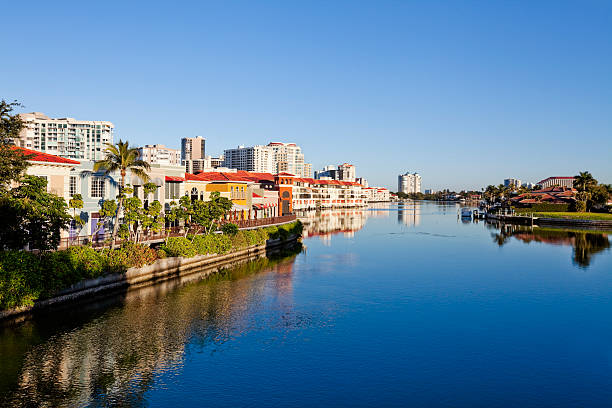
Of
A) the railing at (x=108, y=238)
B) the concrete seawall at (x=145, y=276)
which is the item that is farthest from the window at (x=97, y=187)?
the concrete seawall at (x=145, y=276)

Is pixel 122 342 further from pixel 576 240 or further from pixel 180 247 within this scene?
pixel 576 240

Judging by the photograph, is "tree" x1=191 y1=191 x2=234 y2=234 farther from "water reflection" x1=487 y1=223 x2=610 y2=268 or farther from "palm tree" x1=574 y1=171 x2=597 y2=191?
"palm tree" x1=574 y1=171 x2=597 y2=191

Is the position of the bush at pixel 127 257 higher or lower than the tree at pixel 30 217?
lower

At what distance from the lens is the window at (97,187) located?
161 ft

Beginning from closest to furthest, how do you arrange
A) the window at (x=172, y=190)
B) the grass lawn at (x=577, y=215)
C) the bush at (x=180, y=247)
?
the bush at (x=180, y=247) < the window at (x=172, y=190) < the grass lawn at (x=577, y=215)

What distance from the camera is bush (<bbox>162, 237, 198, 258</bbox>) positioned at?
49.3 metres

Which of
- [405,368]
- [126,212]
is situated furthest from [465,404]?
[126,212]

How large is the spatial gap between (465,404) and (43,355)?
20933mm

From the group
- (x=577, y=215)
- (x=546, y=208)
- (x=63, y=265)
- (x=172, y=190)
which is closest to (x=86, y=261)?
(x=63, y=265)

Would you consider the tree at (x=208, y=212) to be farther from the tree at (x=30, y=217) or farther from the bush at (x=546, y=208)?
the bush at (x=546, y=208)

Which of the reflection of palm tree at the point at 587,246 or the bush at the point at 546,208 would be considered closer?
the reflection of palm tree at the point at 587,246

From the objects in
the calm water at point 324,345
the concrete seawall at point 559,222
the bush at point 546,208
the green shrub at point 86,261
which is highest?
the bush at point 546,208

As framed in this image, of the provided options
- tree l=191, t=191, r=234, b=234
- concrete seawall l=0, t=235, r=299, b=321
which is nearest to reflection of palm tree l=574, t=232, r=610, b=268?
concrete seawall l=0, t=235, r=299, b=321

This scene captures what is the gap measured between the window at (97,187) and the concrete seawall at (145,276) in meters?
9.91
